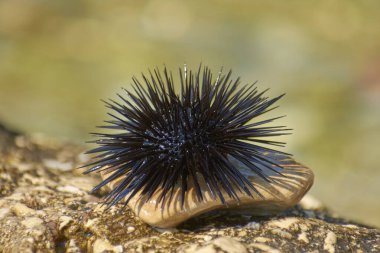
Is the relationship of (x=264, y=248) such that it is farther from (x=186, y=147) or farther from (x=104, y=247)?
(x=104, y=247)

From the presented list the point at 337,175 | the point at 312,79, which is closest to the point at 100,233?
the point at 337,175

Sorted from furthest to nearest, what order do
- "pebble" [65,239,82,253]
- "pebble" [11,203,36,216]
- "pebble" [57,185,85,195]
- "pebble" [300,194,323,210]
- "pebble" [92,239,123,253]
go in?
"pebble" [300,194,323,210]
"pebble" [57,185,85,195]
"pebble" [11,203,36,216]
"pebble" [65,239,82,253]
"pebble" [92,239,123,253]

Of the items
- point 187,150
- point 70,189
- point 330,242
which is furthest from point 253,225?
point 70,189

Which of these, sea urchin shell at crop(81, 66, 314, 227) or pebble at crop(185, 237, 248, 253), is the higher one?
sea urchin shell at crop(81, 66, 314, 227)

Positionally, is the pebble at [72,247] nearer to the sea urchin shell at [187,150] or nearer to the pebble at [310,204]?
the sea urchin shell at [187,150]

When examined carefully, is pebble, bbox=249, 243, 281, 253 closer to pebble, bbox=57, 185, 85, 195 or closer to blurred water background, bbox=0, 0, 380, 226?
pebble, bbox=57, 185, 85, 195

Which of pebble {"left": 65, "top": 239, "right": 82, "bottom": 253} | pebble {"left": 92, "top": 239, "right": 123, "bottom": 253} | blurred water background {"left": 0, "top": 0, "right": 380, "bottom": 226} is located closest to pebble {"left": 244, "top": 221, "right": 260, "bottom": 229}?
pebble {"left": 92, "top": 239, "right": 123, "bottom": 253}
